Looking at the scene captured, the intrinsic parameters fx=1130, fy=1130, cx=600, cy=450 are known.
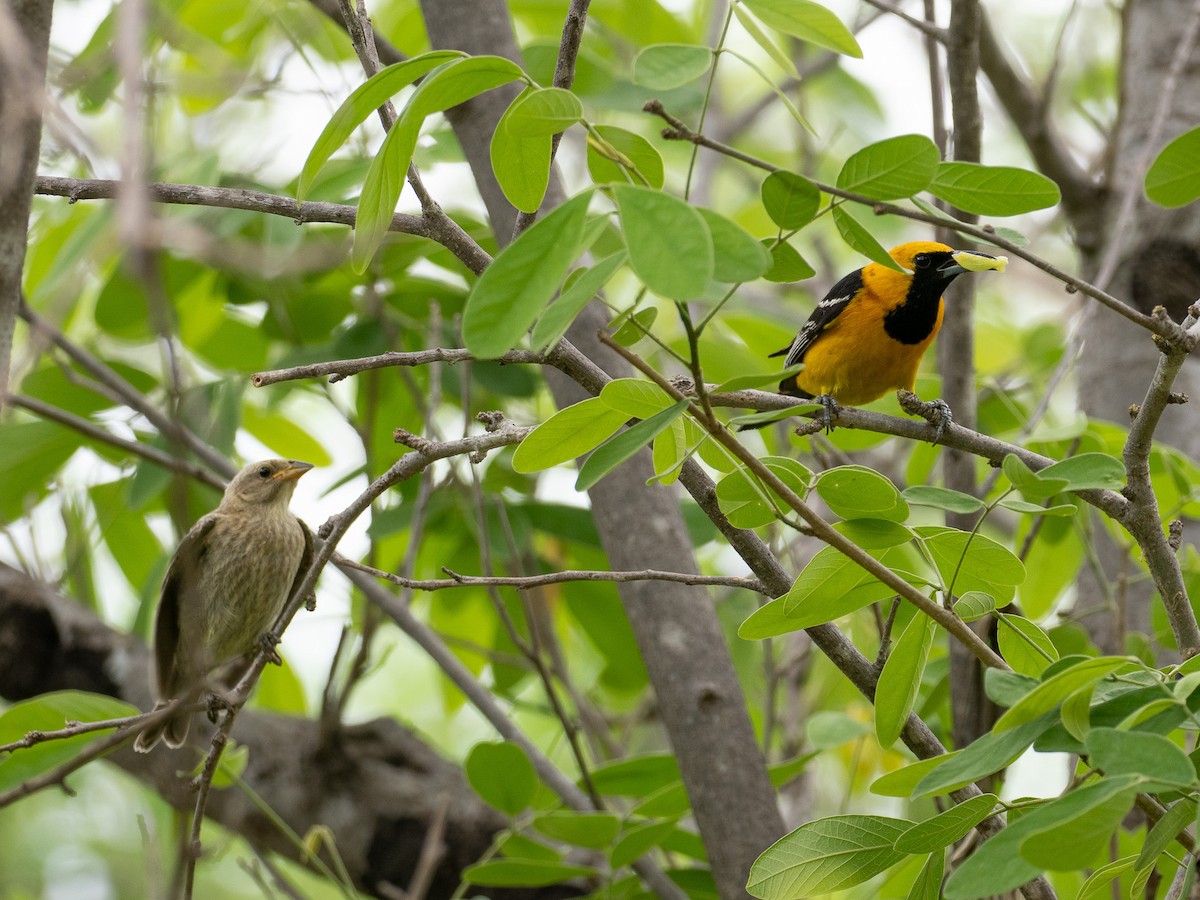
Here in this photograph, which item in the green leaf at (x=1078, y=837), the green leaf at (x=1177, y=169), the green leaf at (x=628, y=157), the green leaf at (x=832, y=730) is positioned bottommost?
the green leaf at (x=832, y=730)

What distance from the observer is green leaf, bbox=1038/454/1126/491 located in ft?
6.82

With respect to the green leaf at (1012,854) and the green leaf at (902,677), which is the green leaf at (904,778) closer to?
the green leaf at (902,677)

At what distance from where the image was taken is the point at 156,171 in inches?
167

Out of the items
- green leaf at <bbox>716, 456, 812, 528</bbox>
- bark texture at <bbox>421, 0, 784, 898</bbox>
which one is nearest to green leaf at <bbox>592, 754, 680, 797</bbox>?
bark texture at <bbox>421, 0, 784, 898</bbox>

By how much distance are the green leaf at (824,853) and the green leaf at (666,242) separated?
1.08 metres

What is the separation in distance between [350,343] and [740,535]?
2.63 metres

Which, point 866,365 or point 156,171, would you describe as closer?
point 156,171

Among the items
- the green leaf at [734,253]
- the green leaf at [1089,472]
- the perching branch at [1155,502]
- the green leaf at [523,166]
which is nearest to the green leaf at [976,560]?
the green leaf at [1089,472]

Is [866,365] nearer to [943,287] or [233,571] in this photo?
[943,287]

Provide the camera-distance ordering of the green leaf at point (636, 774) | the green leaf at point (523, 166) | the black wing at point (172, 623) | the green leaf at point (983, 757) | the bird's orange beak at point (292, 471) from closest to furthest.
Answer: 1. the green leaf at point (983, 757)
2. the green leaf at point (523, 166)
3. the green leaf at point (636, 774)
4. the black wing at point (172, 623)
5. the bird's orange beak at point (292, 471)

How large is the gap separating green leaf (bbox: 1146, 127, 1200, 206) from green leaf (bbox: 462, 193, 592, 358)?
1237 mm

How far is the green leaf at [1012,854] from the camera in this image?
58.9 inches

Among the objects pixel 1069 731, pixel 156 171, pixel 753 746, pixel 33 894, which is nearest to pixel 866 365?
pixel 753 746

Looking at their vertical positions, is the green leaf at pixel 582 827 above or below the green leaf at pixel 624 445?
below
